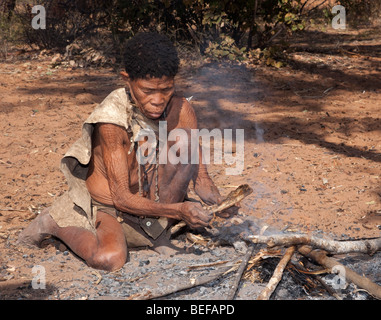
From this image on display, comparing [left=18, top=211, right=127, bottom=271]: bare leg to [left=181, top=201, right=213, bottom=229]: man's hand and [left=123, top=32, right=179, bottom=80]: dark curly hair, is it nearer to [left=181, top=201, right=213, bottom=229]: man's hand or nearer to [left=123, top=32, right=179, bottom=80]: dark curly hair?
[left=181, top=201, right=213, bottom=229]: man's hand

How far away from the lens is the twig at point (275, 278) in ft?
8.68

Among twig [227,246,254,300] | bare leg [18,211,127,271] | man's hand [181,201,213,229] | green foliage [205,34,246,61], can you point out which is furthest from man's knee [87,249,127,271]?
green foliage [205,34,246,61]

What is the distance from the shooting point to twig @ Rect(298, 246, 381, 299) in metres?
2.73

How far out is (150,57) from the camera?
3.10 meters

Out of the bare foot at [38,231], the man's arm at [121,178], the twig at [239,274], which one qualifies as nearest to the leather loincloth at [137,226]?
the man's arm at [121,178]

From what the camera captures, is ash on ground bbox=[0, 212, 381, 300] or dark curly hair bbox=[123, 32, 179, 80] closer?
ash on ground bbox=[0, 212, 381, 300]

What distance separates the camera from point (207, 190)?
363cm

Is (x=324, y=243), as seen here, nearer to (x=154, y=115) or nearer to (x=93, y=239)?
(x=154, y=115)

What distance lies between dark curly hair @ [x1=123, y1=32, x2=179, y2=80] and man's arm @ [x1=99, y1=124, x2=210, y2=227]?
36cm

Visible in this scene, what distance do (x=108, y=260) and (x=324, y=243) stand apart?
49.3 inches

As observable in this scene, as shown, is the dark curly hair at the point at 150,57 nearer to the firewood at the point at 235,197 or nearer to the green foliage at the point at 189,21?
the firewood at the point at 235,197

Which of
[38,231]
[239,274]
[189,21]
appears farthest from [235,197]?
[189,21]

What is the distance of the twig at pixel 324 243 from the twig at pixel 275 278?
79 millimetres

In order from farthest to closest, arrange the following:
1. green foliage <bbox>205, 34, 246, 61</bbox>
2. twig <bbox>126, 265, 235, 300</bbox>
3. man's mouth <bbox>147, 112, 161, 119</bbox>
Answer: green foliage <bbox>205, 34, 246, 61</bbox> → man's mouth <bbox>147, 112, 161, 119</bbox> → twig <bbox>126, 265, 235, 300</bbox>
